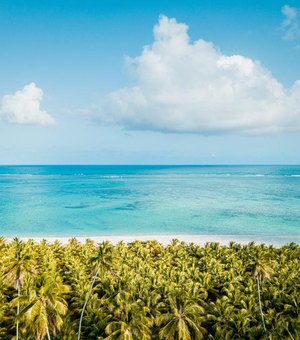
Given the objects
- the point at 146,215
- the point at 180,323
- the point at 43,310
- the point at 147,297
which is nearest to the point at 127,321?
the point at 180,323

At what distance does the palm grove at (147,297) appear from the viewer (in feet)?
69.7

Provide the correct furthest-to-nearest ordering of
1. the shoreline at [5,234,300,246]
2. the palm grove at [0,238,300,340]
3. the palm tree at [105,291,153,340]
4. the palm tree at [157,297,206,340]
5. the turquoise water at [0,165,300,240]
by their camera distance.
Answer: the turquoise water at [0,165,300,240] < the shoreline at [5,234,300,246] < the palm grove at [0,238,300,340] < the palm tree at [105,291,153,340] < the palm tree at [157,297,206,340]

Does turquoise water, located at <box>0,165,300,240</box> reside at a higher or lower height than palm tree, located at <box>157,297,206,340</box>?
lower

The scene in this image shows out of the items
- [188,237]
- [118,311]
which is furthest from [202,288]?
[188,237]

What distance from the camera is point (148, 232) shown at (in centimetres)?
6612

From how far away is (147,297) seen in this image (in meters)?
26.9

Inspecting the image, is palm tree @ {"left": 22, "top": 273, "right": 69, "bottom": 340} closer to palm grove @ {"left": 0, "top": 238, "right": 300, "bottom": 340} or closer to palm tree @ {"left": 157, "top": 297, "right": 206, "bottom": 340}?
palm grove @ {"left": 0, "top": 238, "right": 300, "bottom": 340}

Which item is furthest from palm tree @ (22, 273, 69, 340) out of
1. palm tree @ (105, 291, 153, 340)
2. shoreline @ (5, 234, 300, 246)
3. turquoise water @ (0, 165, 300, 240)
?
turquoise water @ (0, 165, 300, 240)

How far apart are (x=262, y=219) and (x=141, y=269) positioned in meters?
52.5

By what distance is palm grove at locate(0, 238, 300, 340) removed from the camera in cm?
2125

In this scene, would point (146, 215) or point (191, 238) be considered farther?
point (146, 215)

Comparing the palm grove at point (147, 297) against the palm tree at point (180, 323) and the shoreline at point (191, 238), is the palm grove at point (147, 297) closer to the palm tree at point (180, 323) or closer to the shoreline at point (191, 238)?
the palm tree at point (180, 323)

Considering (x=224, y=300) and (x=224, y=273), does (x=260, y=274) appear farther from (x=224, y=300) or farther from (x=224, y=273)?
(x=224, y=273)

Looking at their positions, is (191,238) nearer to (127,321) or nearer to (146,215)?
(146,215)
